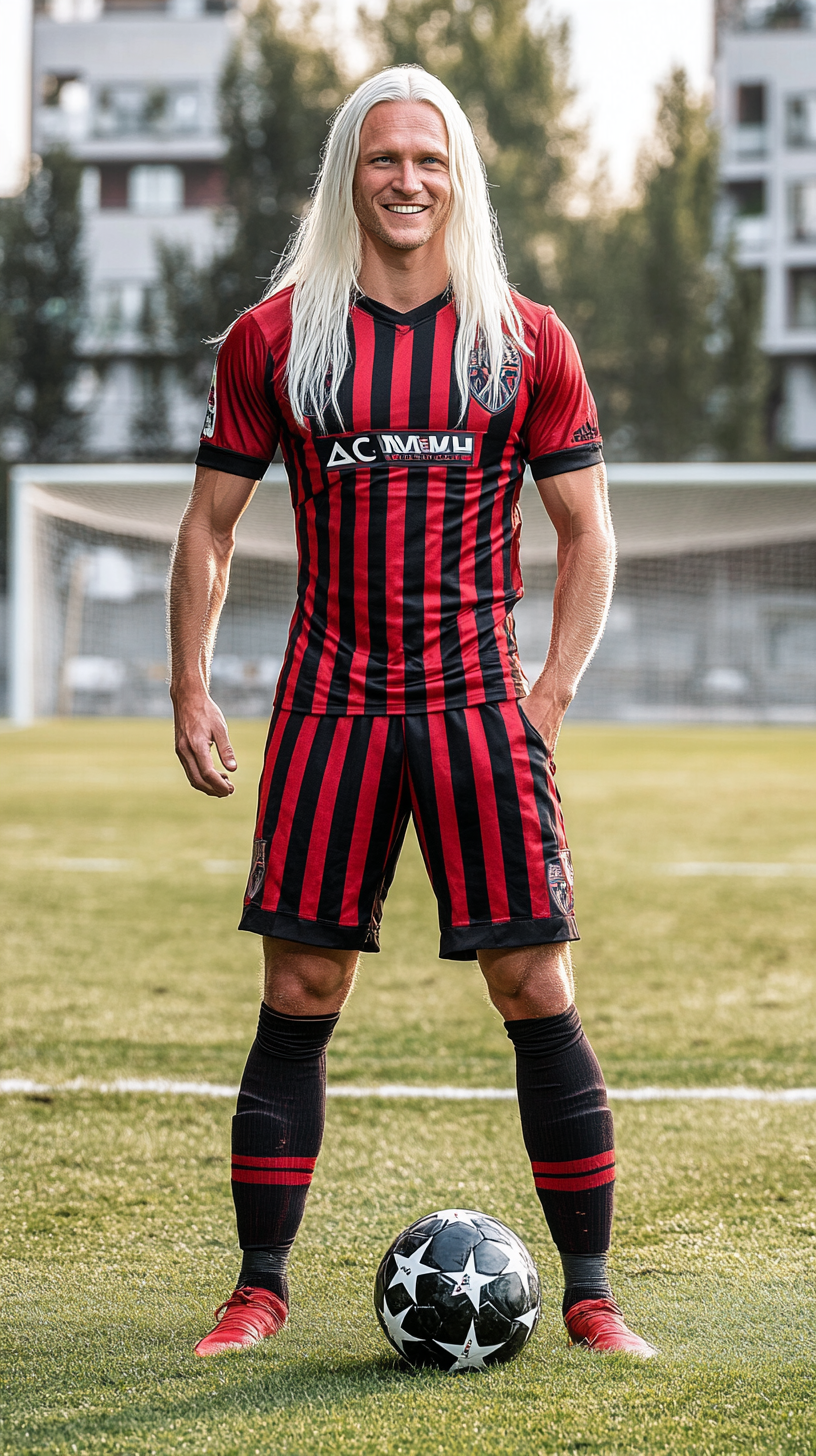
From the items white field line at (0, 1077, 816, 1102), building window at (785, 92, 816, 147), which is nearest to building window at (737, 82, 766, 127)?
building window at (785, 92, 816, 147)

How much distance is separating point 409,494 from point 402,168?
1.67ft

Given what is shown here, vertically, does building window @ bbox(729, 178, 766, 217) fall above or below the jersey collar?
above

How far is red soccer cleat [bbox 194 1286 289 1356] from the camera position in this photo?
2.19 m

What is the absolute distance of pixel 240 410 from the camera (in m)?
2.36

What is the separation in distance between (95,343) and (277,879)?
3450 cm

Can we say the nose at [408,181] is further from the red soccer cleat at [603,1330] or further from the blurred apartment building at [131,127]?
the blurred apartment building at [131,127]

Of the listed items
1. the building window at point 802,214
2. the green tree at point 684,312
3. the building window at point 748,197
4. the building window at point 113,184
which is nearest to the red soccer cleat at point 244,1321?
the green tree at point 684,312

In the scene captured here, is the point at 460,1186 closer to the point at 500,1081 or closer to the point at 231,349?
the point at 500,1081

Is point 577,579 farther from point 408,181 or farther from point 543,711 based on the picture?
point 408,181

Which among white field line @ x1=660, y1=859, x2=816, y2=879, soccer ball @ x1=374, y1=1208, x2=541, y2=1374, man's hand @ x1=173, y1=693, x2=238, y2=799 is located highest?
man's hand @ x1=173, y1=693, x2=238, y2=799

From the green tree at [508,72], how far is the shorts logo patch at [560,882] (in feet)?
105

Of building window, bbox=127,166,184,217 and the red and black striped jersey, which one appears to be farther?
building window, bbox=127,166,184,217

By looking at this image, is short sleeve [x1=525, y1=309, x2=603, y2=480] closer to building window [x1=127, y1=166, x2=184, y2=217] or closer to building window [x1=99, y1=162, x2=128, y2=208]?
building window [x1=127, y1=166, x2=184, y2=217]

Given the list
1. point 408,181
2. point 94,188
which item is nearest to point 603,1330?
point 408,181
